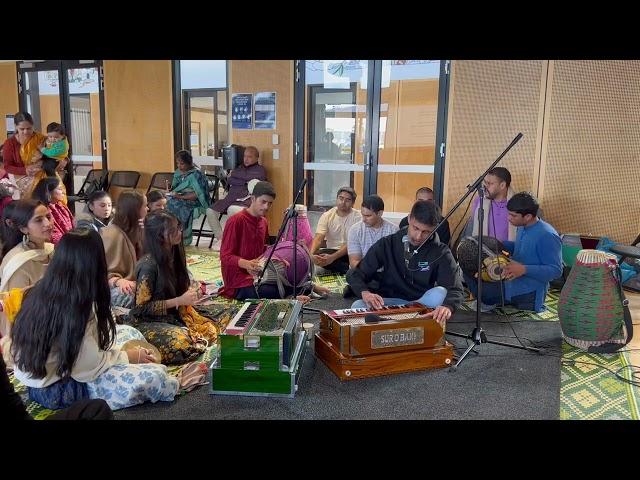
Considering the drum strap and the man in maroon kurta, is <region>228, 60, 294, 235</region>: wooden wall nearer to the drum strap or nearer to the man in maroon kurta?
the man in maroon kurta

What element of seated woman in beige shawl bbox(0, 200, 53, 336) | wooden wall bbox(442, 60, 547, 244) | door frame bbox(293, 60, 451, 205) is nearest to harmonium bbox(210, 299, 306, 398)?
seated woman in beige shawl bbox(0, 200, 53, 336)

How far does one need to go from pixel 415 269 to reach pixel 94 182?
5937 millimetres

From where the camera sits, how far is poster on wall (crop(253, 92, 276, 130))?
23.0 ft

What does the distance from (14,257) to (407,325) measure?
2304 millimetres

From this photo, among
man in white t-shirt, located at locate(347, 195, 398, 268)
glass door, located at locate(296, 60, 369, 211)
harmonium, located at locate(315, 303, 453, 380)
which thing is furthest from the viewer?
glass door, located at locate(296, 60, 369, 211)

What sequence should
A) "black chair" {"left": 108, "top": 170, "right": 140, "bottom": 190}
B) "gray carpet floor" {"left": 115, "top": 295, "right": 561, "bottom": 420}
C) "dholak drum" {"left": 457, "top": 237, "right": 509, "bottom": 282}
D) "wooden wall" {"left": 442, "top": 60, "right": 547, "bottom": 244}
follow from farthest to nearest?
"black chair" {"left": 108, "top": 170, "right": 140, "bottom": 190}
"wooden wall" {"left": 442, "top": 60, "right": 547, "bottom": 244}
"dholak drum" {"left": 457, "top": 237, "right": 509, "bottom": 282}
"gray carpet floor" {"left": 115, "top": 295, "right": 561, "bottom": 420}

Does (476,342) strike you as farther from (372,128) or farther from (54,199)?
(372,128)

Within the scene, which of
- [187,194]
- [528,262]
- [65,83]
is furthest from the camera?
[65,83]

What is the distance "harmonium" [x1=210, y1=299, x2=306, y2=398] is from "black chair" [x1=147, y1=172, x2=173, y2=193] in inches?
199

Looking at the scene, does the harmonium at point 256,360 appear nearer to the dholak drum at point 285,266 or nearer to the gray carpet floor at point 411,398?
the gray carpet floor at point 411,398

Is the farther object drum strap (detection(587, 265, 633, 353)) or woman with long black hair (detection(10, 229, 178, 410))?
drum strap (detection(587, 265, 633, 353))

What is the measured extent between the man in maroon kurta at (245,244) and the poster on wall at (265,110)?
285 cm

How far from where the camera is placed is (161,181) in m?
7.64

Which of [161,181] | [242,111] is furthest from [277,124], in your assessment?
[161,181]
